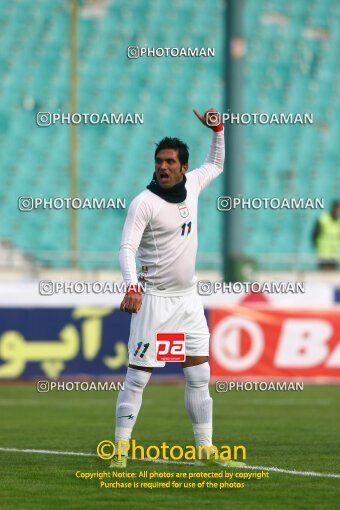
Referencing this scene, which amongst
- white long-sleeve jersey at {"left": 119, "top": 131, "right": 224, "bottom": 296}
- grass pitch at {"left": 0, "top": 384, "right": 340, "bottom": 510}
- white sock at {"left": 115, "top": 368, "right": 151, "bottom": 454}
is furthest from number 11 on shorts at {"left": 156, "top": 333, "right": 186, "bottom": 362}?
grass pitch at {"left": 0, "top": 384, "right": 340, "bottom": 510}

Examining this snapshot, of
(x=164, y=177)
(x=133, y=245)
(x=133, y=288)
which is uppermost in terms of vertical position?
(x=164, y=177)

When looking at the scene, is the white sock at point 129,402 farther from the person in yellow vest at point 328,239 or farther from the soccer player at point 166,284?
the person in yellow vest at point 328,239

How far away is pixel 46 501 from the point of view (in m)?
6.57

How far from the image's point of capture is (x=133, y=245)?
7.64 m

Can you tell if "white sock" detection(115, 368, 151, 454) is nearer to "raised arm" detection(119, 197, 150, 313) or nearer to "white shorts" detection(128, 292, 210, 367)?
"white shorts" detection(128, 292, 210, 367)

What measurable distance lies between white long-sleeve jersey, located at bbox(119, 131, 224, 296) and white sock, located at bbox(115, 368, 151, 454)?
1.83 feet

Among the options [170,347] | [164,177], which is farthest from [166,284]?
[164,177]

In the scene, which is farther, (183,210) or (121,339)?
(121,339)

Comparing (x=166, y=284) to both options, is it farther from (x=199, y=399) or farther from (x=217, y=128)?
(x=217, y=128)

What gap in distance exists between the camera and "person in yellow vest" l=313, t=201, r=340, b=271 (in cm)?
2148

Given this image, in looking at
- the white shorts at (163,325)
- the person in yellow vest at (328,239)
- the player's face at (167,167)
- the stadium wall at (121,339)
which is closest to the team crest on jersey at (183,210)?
the player's face at (167,167)

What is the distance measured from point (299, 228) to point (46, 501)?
21156 mm

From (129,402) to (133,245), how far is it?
3.36ft

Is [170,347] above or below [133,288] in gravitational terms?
below
